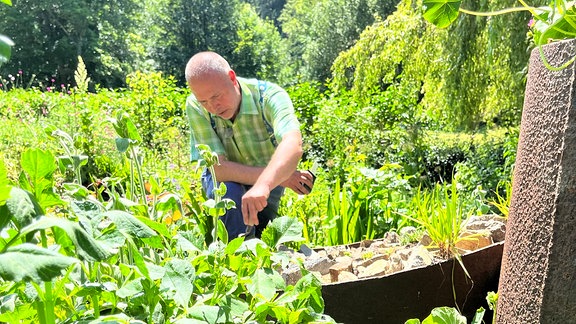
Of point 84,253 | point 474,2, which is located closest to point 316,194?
point 474,2

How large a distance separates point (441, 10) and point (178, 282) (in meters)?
0.79

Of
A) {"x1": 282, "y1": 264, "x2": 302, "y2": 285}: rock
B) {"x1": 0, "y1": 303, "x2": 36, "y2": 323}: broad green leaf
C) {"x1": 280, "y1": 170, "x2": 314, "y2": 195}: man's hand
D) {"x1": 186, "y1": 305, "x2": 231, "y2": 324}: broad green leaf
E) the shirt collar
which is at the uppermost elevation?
the shirt collar

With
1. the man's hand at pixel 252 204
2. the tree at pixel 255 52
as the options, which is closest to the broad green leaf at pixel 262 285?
the man's hand at pixel 252 204

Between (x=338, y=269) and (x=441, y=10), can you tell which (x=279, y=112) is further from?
(x=441, y=10)

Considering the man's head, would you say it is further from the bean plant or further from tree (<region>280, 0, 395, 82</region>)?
tree (<region>280, 0, 395, 82</region>)

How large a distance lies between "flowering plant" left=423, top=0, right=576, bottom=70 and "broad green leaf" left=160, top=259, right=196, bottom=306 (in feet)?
2.28

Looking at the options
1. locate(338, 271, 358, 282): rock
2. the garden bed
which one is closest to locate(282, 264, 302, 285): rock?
the garden bed

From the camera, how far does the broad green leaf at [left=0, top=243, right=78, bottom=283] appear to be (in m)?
0.44

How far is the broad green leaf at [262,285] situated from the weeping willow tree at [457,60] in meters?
5.46

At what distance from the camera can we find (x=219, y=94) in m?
2.56

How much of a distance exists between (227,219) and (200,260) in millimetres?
1702

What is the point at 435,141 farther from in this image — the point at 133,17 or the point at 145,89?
the point at 133,17

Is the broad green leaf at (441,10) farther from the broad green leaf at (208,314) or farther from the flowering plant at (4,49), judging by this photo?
the flowering plant at (4,49)

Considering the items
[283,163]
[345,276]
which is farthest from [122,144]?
[283,163]
